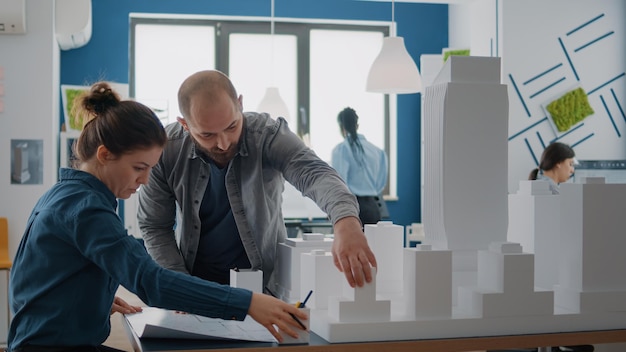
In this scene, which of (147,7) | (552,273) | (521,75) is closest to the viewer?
(552,273)

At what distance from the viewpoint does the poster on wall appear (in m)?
5.29

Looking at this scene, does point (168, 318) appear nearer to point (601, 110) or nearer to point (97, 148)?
point (97, 148)

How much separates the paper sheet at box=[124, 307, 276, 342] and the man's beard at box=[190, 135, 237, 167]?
1.67 feet

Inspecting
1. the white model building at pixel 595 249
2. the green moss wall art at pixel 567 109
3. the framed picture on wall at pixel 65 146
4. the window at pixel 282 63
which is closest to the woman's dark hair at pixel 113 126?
the white model building at pixel 595 249

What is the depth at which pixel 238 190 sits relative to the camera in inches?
82.7

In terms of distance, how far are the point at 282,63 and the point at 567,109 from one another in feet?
8.78

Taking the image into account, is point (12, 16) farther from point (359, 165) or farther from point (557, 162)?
point (557, 162)

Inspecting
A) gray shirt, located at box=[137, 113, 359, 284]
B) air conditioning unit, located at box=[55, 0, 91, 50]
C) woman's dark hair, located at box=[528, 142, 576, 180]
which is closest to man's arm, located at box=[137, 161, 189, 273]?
gray shirt, located at box=[137, 113, 359, 284]

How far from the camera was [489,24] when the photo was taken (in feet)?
20.7

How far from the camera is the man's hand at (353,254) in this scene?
4.83 feet

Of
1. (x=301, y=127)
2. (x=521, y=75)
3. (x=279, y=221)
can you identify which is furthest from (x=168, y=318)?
(x=301, y=127)

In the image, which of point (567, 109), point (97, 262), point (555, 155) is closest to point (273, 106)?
point (555, 155)

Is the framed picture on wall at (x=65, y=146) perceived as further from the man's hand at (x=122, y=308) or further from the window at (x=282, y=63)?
the man's hand at (x=122, y=308)

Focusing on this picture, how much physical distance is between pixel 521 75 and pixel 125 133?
5138 mm
